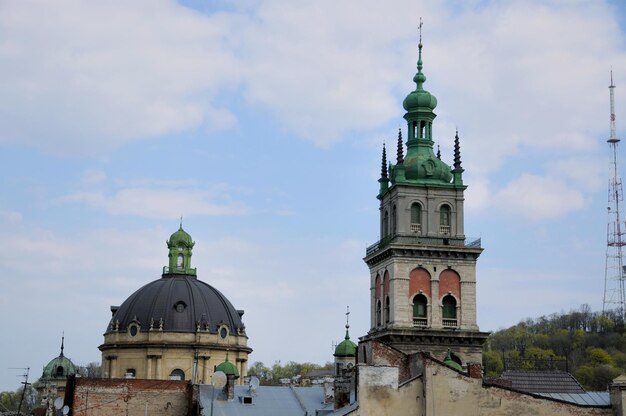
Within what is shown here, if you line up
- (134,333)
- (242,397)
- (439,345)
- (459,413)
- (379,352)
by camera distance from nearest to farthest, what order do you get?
(459,413) → (379,352) → (242,397) → (439,345) → (134,333)

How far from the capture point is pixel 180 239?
121 metres

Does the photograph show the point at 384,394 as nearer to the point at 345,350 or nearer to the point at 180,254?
the point at 345,350

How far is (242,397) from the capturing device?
76062 millimetres

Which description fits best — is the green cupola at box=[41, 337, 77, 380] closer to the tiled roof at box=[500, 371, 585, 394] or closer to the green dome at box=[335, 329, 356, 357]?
the green dome at box=[335, 329, 356, 357]

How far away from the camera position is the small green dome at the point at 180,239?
120500 mm

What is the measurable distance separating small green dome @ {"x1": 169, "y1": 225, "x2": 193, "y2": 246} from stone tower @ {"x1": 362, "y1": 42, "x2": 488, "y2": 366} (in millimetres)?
36803

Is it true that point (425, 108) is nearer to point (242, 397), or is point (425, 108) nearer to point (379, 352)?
point (242, 397)

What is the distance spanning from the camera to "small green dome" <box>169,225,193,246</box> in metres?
120

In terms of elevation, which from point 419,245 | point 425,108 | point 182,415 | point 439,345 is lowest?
point 182,415

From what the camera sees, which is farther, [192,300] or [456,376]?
[192,300]

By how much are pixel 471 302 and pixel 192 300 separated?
3583 cm

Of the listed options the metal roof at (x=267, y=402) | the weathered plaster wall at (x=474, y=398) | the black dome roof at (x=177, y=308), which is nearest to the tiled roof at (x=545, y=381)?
the metal roof at (x=267, y=402)

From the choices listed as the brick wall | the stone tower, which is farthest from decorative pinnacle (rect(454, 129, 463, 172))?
the brick wall

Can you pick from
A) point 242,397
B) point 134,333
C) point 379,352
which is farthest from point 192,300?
point 379,352
